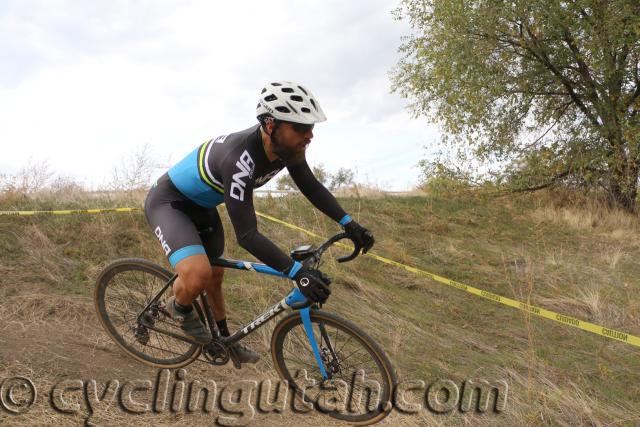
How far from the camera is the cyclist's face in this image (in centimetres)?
352

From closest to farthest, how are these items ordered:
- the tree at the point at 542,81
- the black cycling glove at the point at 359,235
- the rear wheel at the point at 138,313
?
1. the black cycling glove at the point at 359,235
2. the rear wheel at the point at 138,313
3. the tree at the point at 542,81

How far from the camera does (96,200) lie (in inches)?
376

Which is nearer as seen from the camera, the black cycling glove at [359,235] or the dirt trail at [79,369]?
the dirt trail at [79,369]

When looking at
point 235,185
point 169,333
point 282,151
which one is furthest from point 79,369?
point 282,151

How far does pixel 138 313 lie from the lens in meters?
4.43

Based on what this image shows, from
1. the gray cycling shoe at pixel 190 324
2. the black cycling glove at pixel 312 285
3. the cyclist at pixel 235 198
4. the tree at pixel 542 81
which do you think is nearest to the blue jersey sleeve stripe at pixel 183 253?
the cyclist at pixel 235 198

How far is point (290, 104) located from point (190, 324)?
1.93 metres

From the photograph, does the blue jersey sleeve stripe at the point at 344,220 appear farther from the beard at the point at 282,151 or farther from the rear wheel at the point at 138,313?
the rear wheel at the point at 138,313

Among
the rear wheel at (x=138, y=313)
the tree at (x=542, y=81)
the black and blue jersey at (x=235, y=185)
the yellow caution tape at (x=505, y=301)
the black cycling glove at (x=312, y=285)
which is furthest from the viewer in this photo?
the tree at (x=542, y=81)

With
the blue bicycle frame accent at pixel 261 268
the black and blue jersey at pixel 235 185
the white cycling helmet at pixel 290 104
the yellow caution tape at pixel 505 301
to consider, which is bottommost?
the yellow caution tape at pixel 505 301

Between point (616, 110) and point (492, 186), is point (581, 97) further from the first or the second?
point (492, 186)

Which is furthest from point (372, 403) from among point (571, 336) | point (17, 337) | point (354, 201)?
point (354, 201)

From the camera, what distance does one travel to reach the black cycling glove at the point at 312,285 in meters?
3.25

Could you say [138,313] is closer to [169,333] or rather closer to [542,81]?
[169,333]
